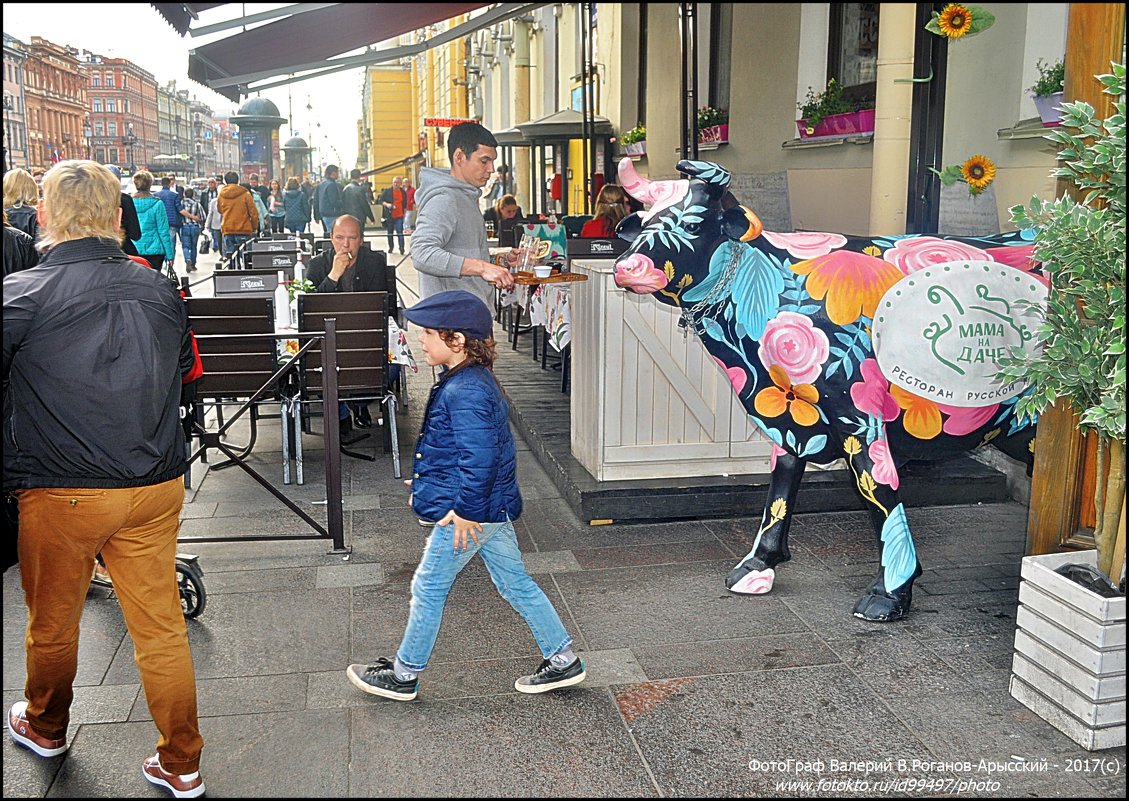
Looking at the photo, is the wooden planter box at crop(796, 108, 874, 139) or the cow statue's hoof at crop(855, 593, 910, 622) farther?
the wooden planter box at crop(796, 108, 874, 139)

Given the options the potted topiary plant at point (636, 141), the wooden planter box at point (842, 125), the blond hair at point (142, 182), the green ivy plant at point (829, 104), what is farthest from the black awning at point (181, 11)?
the potted topiary plant at point (636, 141)

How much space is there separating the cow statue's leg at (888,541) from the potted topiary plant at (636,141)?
11015 mm

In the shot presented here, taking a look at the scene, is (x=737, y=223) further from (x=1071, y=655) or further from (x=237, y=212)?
(x=237, y=212)

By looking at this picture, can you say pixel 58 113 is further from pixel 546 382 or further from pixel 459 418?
pixel 546 382

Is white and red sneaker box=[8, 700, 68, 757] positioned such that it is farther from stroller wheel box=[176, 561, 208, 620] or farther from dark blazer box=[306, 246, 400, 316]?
dark blazer box=[306, 246, 400, 316]

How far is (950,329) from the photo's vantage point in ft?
13.3

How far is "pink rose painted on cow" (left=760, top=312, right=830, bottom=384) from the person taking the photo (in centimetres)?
413

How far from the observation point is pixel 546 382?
28.2ft

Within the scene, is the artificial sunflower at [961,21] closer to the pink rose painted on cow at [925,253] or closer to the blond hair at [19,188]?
the pink rose painted on cow at [925,253]

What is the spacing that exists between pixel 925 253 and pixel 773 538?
1.32 m

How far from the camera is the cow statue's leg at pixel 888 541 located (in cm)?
415

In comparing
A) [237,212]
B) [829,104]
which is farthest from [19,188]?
[237,212]

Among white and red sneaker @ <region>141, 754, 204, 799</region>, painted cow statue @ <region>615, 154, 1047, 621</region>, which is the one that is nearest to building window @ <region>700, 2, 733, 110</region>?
painted cow statue @ <region>615, 154, 1047, 621</region>

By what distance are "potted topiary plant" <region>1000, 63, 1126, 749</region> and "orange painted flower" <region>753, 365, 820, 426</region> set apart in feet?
2.92
